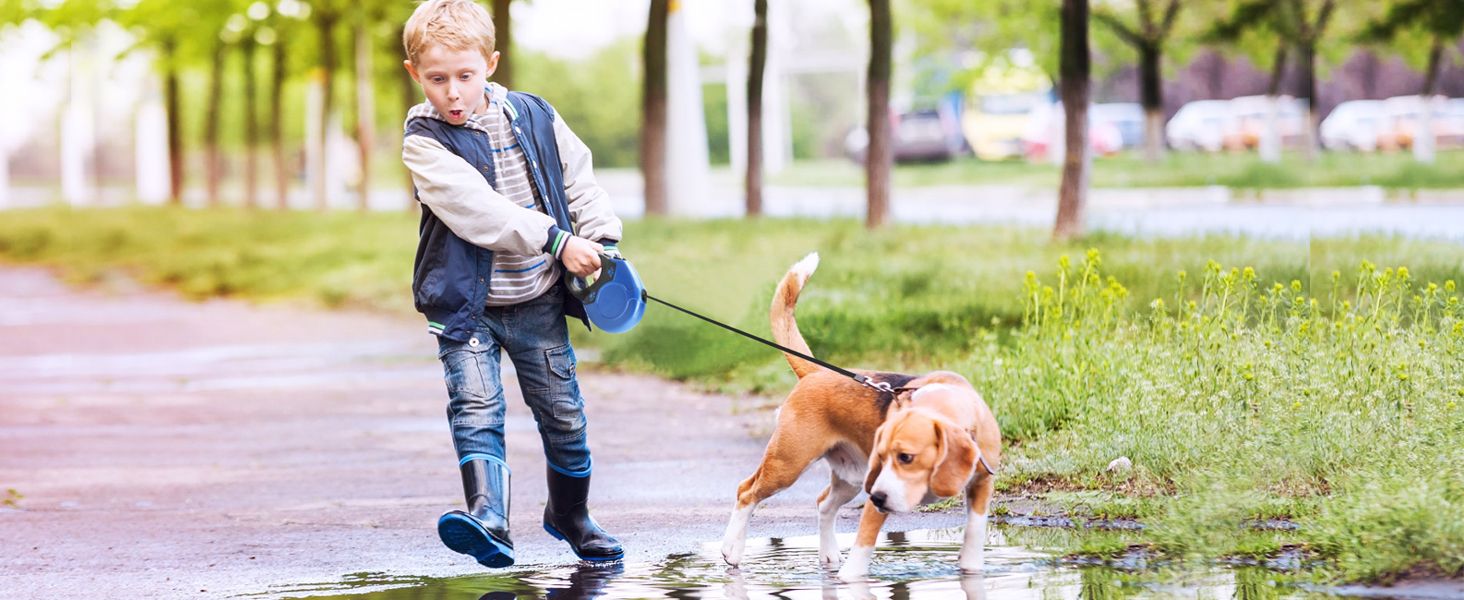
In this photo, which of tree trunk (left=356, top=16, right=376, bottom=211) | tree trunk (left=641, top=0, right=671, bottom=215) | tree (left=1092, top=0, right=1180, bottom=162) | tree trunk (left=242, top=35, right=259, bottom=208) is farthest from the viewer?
tree trunk (left=242, top=35, right=259, bottom=208)

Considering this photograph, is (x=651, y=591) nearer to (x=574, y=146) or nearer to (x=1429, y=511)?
(x=574, y=146)

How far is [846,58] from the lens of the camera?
61188 millimetres

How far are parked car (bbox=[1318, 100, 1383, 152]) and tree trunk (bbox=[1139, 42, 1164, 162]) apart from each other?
13.2m

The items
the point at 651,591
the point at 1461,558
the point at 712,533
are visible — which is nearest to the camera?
the point at 1461,558

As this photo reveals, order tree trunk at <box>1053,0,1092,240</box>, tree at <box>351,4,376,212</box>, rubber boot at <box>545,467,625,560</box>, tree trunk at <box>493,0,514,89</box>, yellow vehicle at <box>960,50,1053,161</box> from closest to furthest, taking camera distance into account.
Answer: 1. rubber boot at <box>545,467,625,560</box>
2. tree trunk at <box>1053,0,1092,240</box>
3. tree trunk at <box>493,0,514,89</box>
4. tree at <box>351,4,376,212</box>
5. yellow vehicle at <box>960,50,1053,161</box>

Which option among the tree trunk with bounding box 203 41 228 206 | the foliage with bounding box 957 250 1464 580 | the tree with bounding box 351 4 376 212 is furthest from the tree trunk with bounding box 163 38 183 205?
the foliage with bounding box 957 250 1464 580

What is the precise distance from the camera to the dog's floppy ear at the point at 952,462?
13.9 feet

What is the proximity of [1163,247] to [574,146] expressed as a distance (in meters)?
8.36

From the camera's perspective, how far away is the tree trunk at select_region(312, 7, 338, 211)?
26.9 meters

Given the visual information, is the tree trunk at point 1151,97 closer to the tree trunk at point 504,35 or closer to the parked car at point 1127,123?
the parked car at point 1127,123

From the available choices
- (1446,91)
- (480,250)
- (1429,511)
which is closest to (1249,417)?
(1429,511)

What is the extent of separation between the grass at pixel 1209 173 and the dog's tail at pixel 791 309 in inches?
798

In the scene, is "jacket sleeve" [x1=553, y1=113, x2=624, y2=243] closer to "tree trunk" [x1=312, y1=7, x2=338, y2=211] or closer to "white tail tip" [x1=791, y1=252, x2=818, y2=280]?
"white tail tip" [x1=791, y1=252, x2=818, y2=280]

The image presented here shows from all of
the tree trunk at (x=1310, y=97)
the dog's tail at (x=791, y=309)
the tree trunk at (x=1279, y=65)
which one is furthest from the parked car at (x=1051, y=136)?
the dog's tail at (x=791, y=309)
